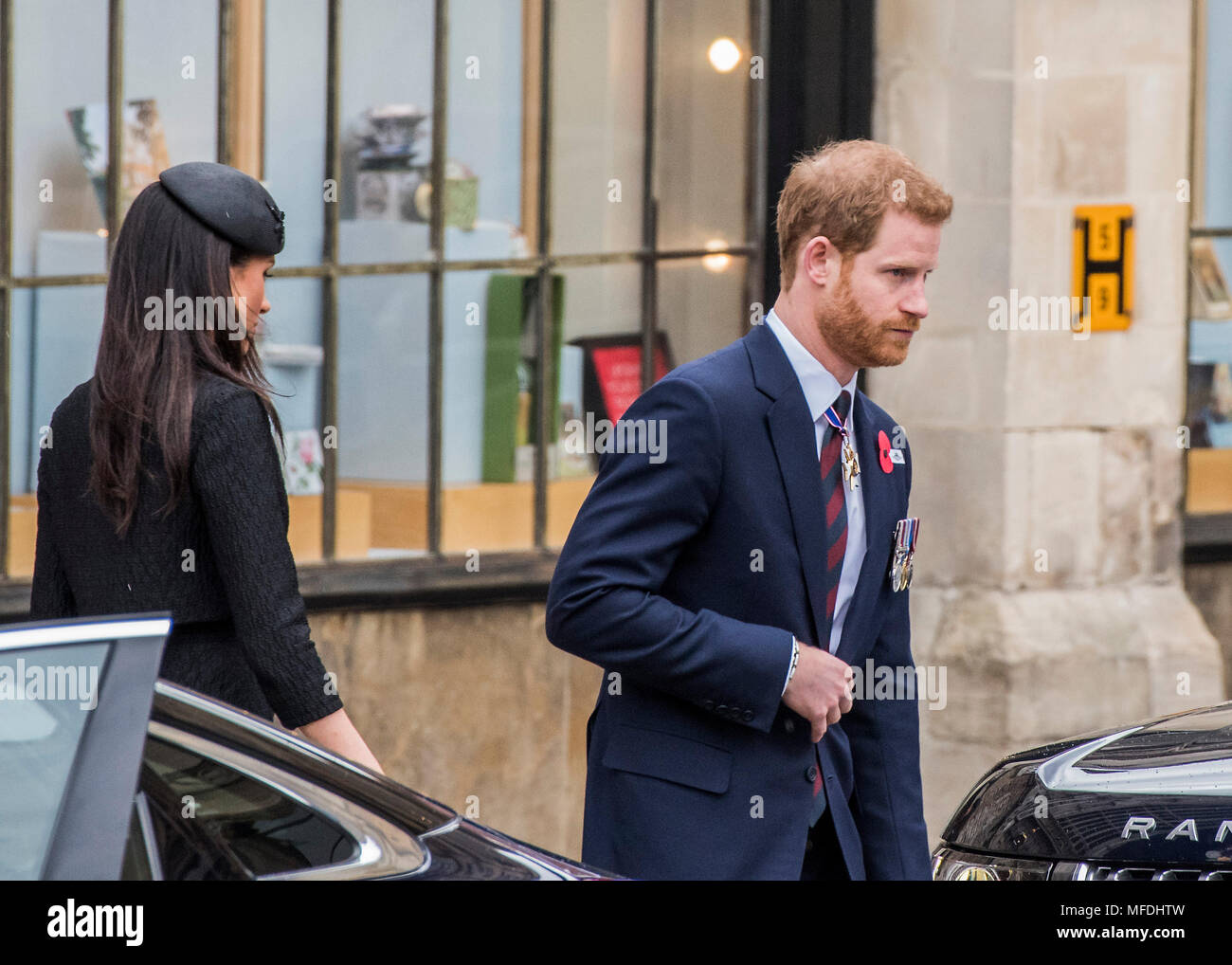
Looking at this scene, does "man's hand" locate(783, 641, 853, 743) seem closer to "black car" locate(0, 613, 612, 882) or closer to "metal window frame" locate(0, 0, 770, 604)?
"black car" locate(0, 613, 612, 882)

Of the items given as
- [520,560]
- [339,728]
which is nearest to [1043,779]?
[339,728]

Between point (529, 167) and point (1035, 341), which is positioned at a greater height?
point (529, 167)

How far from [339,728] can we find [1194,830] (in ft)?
4.91

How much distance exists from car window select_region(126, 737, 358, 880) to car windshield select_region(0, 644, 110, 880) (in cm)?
10

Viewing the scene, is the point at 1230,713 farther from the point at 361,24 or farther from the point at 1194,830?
the point at 361,24

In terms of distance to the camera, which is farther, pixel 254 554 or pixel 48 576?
pixel 48 576

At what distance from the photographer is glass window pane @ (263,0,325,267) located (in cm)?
613

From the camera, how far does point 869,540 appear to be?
3.14 metres

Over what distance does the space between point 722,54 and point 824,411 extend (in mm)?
4174

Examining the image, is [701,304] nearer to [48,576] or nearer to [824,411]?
[824,411]

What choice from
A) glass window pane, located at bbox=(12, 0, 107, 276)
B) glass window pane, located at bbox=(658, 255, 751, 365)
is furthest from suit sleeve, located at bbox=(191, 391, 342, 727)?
glass window pane, located at bbox=(658, 255, 751, 365)

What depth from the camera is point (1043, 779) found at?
11.7 feet

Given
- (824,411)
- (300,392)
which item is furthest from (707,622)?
(300,392)
